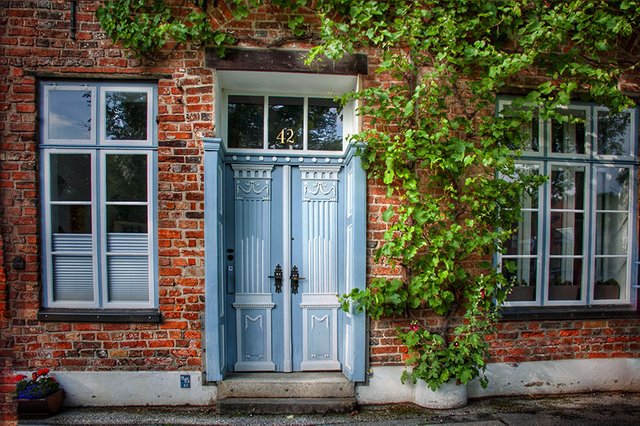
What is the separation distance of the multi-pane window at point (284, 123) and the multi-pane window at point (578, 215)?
1968 millimetres

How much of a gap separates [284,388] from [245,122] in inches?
115

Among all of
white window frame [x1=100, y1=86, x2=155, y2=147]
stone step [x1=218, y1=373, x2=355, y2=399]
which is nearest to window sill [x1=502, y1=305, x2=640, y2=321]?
stone step [x1=218, y1=373, x2=355, y2=399]

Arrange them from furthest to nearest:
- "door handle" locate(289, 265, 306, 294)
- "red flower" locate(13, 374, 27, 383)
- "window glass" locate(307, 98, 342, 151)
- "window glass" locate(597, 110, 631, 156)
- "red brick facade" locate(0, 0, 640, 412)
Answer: "window glass" locate(597, 110, 631, 156), "window glass" locate(307, 98, 342, 151), "door handle" locate(289, 265, 306, 294), "red brick facade" locate(0, 0, 640, 412), "red flower" locate(13, 374, 27, 383)

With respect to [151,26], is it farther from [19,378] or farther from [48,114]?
[19,378]

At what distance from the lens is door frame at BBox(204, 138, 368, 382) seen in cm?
376

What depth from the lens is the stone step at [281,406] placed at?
148 inches

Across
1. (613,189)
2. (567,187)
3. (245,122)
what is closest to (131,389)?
(245,122)

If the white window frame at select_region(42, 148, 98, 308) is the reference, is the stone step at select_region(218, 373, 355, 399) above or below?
below

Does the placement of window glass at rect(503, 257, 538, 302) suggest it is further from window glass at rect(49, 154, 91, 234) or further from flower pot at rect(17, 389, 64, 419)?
flower pot at rect(17, 389, 64, 419)

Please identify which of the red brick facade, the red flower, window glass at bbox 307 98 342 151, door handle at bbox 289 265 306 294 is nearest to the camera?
the red flower

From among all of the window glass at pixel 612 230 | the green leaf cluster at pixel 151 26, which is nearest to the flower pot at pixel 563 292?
the window glass at pixel 612 230

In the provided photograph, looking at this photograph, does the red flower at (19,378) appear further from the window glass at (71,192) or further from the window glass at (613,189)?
the window glass at (613,189)

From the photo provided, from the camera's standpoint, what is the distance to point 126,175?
404cm

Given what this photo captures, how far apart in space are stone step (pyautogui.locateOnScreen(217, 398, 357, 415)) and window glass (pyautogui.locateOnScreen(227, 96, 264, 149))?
2.70 m
